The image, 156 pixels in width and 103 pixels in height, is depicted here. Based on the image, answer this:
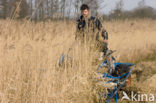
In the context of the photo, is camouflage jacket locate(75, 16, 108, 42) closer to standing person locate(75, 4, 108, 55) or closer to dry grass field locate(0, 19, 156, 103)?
standing person locate(75, 4, 108, 55)

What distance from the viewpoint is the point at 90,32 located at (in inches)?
112

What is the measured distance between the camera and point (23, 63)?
2.04 metres

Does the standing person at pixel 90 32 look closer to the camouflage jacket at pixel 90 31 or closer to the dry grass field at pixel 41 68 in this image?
the camouflage jacket at pixel 90 31

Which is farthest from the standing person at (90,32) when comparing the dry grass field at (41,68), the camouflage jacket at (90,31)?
the dry grass field at (41,68)

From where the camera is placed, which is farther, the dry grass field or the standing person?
the standing person

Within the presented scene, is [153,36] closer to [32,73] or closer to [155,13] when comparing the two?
[32,73]

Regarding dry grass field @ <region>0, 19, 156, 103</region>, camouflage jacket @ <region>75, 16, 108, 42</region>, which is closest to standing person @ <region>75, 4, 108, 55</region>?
camouflage jacket @ <region>75, 16, 108, 42</region>

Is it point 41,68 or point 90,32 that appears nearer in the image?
point 41,68

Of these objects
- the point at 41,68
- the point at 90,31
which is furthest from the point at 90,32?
the point at 41,68

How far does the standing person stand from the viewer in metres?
2.76

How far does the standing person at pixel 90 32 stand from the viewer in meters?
2.76

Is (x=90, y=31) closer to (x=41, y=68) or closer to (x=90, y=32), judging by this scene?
(x=90, y=32)

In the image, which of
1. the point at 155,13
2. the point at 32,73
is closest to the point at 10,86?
the point at 32,73

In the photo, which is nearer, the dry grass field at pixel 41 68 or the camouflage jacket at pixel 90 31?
the dry grass field at pixel 41 68
